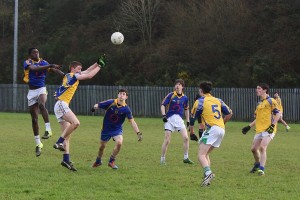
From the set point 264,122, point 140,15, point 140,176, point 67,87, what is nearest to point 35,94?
point 67,87

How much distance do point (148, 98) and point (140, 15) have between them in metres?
12.0

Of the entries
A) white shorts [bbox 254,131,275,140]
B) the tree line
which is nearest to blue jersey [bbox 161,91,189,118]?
white shorts [bbox 254,131,275,140]

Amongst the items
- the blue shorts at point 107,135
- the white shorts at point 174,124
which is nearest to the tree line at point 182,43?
the white shorts at point 174,124

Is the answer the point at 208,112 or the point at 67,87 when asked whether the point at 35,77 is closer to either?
the point at 67,87

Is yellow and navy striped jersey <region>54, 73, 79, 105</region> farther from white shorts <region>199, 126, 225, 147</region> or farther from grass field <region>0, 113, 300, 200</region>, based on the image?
white shorts <region>199, 126, 225, 147</region>

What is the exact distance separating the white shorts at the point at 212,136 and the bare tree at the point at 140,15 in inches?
1641

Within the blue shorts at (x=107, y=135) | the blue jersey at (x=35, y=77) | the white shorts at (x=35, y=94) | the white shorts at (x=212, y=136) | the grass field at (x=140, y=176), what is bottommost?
the grass field at (x=140, y=176)

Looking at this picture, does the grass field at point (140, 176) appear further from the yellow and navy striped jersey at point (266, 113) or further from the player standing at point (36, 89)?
the yellow and navy striped jersey at point (266, 113)

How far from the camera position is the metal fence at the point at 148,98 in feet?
131

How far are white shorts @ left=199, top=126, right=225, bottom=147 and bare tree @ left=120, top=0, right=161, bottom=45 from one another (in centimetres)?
4167

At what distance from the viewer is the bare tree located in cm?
5281

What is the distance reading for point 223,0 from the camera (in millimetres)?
47719

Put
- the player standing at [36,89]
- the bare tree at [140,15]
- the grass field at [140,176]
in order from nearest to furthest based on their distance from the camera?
1. the grass field at [140,176]
2. the player standing at [36,89]
3. the bare tree at [140,15]

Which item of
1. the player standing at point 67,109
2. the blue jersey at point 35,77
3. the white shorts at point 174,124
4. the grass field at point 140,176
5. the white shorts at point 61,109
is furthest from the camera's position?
the white shorts at point 174,124
